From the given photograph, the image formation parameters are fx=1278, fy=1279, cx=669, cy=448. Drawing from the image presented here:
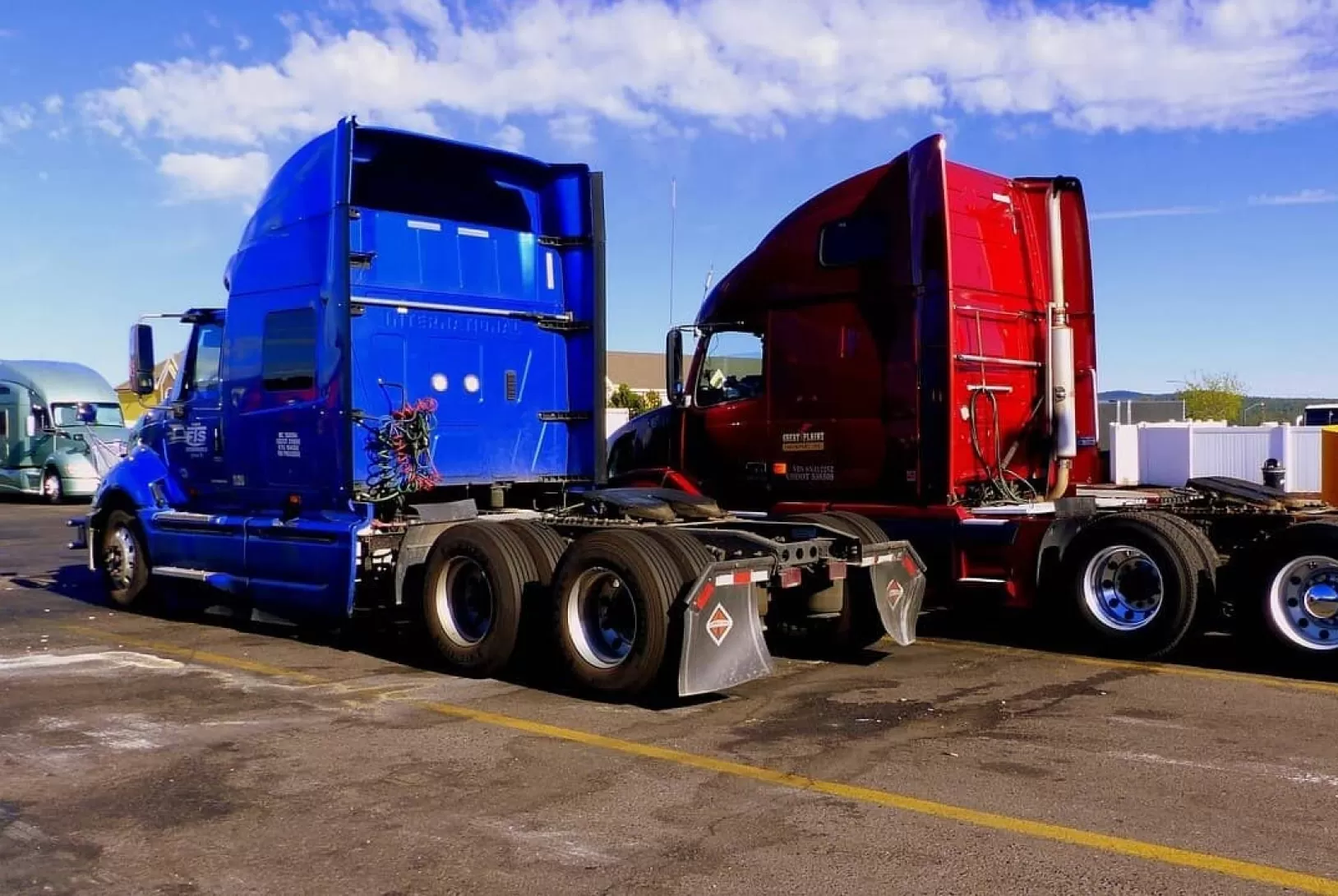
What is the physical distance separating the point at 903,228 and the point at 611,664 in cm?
455

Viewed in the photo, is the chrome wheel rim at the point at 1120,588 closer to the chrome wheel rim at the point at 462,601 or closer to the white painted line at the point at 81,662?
the chrome wheel rim at the point at 462,601

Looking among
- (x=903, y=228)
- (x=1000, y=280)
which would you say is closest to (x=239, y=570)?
(x=903, y=228)

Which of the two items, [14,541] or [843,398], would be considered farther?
[14,541]

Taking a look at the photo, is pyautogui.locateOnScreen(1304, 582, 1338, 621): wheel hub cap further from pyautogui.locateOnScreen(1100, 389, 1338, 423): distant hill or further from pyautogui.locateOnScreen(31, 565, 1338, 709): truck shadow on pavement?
pyautogui.locateOnScreen(1100, 389, 1338, 423): distant hill

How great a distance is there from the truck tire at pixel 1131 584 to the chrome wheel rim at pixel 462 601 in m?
4.17

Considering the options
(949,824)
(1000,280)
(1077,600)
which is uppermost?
(1000,280)

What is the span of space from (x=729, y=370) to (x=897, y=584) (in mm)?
3533

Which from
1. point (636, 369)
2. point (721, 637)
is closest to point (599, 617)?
point (721, 637)

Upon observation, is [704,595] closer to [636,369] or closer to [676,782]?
[676,782]

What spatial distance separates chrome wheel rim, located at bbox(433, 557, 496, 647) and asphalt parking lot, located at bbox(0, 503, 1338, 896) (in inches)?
15.6

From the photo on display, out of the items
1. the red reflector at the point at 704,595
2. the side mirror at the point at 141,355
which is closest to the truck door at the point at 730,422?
the red reflector at the point at 704,595

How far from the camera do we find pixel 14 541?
1995 cm

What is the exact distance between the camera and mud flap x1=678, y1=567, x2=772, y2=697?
7258mm

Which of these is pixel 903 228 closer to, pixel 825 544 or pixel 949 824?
pixel 825 544
